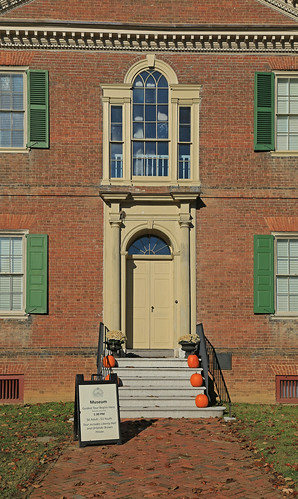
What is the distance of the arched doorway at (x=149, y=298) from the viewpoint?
16.1 metres

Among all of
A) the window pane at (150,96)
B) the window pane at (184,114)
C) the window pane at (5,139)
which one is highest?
the window pane at (150,96)

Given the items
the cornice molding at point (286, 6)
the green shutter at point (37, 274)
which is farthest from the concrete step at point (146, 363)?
the cornice molding at point (286, 6)

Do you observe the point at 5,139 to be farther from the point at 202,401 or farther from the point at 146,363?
the point at 202,401

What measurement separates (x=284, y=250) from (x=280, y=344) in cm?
217

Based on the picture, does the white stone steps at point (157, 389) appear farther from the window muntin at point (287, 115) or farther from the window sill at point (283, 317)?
the window muntin at point (287, 115)

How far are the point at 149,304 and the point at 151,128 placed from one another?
4109 millimetres

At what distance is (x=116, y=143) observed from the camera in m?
16.2

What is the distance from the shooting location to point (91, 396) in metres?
11.3

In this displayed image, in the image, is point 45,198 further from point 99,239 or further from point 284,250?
point 284,250

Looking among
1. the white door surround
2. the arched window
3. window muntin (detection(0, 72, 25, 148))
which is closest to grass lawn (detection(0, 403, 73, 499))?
the white door surround

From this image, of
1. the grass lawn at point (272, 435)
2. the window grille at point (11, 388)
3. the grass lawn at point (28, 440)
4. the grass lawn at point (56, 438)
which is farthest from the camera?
the window grille at point (11, 388)

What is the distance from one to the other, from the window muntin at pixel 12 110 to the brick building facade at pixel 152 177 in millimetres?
33

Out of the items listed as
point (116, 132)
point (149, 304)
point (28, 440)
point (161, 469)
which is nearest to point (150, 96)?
point (116, 132)

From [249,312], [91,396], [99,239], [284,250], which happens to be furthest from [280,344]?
[91,396]
